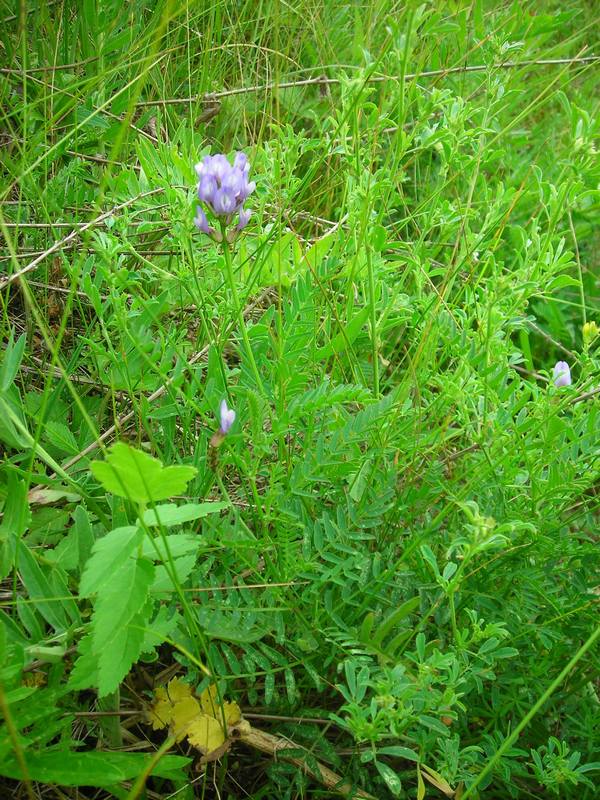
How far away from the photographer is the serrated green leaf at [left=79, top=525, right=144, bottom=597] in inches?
34.5

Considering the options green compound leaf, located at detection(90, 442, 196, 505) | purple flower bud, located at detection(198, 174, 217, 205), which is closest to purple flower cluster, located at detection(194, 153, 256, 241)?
purple flower bud, located at detection(198, 174, 217, 205)

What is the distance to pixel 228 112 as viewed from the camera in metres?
1.92

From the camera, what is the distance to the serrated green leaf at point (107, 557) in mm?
875

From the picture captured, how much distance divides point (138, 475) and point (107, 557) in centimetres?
11

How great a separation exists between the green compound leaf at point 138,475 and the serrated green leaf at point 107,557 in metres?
0.05

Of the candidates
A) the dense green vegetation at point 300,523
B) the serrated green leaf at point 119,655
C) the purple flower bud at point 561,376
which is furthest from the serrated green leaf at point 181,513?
the purple flower bud at point 561,376

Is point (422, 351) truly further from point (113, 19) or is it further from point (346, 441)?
point (113, 19)

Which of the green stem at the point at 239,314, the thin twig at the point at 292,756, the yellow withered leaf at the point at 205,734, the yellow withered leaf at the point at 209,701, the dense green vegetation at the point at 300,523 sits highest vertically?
the green stem at the point at 239,314

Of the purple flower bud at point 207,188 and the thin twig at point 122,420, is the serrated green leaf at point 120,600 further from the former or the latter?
the purple flower bud at point 207,188

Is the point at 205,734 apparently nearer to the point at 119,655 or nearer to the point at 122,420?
the point at 119,655

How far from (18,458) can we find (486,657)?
811 millimetres

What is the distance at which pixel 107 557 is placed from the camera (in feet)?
2.99

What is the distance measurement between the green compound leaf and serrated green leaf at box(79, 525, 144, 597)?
5 cm

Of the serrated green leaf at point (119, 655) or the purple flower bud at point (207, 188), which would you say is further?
the purple flower bud at point (207, 188)
